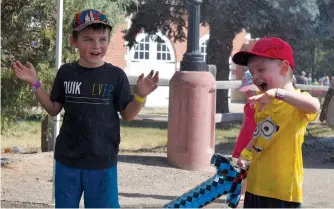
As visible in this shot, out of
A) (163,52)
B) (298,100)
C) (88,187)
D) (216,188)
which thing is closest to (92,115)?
(88,187)

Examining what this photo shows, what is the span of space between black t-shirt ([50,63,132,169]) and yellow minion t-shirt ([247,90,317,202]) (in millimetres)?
763

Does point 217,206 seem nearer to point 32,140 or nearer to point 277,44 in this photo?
point 277,44

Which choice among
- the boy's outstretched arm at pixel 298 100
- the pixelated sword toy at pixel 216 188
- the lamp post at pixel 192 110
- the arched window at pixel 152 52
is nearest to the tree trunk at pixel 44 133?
the lamp post at pixel 192 110

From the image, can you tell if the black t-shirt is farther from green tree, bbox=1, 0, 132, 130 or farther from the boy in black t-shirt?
green tree, bbox=1, 0, 132, 130

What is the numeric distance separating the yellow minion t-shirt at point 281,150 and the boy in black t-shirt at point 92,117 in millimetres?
628

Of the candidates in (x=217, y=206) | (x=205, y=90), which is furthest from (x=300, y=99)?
(x=205, y=90)

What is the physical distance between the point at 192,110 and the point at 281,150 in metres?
4.14

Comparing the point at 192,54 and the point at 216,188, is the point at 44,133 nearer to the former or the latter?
the point at 192,54

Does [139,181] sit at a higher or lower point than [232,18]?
lower

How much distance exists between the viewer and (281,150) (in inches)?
124

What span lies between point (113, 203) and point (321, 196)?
3506 millimetres

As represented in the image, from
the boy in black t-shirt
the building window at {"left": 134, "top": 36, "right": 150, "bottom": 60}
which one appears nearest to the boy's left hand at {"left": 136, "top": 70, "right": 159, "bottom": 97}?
Result: the boy in black t-shirt

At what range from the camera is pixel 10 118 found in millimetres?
7781

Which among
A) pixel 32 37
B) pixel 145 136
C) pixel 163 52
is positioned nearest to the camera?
pixel 32 37
